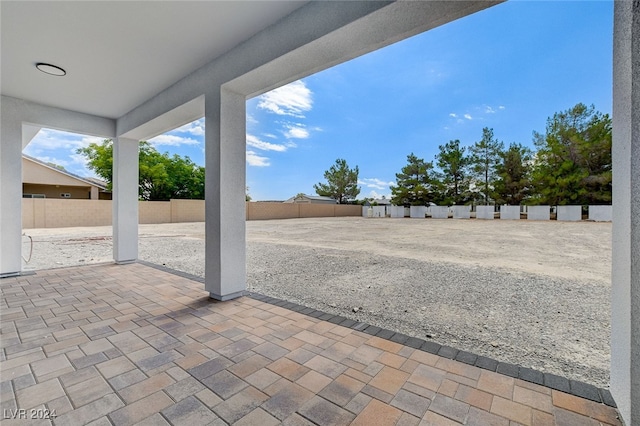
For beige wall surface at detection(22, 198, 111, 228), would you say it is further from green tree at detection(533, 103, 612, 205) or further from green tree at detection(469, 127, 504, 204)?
green tree at detection(533, 103, 612, 205)

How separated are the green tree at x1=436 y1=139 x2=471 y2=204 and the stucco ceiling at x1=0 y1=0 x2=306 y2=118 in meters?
24.9

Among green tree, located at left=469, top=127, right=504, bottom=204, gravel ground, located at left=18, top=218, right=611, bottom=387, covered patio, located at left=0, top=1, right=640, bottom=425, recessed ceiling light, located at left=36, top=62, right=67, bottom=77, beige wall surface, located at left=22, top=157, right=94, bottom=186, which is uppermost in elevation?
green tree, located at left=469, top=127, right=504, bottom=204

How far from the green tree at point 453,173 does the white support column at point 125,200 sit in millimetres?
24335

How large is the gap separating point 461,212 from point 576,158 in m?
7.72

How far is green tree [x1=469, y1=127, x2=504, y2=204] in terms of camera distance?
73.9ft

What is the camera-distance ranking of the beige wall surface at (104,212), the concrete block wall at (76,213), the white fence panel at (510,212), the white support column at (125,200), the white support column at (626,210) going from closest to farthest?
1. the white support column at (626,210)
2. the white support column at (125,200)
3. the beige wall surface at (104,212)
4. the concrete block wall at (76,213)
5. the white fence panel at (510,212)

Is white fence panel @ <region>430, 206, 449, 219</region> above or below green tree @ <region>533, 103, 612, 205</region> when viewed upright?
below

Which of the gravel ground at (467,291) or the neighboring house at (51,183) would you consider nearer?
the gravel ground at (467,291)

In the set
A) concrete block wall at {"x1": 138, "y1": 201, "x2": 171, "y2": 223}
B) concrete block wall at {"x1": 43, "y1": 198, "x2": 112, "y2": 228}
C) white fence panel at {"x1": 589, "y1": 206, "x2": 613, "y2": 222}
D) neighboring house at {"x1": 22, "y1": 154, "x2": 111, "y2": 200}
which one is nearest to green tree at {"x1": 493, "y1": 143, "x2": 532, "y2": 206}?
white fence panel at {"x1": 589, "y1": 206, "x2": 613, "y2": 222}

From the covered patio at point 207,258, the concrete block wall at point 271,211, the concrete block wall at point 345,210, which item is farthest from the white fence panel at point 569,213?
the covered patio at point 207,258

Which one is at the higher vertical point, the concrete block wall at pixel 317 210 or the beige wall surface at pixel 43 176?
the beige wall surface at pixel 43 176

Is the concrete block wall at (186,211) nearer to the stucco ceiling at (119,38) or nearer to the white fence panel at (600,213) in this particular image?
the stucco ceiling at (119,38)

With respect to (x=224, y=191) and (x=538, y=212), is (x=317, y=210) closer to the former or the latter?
(x=538, y=212)

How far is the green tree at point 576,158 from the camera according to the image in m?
15.4
